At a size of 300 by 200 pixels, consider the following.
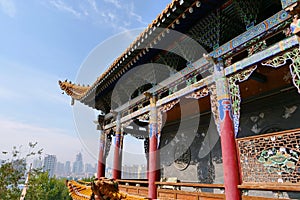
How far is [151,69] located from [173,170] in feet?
16.3

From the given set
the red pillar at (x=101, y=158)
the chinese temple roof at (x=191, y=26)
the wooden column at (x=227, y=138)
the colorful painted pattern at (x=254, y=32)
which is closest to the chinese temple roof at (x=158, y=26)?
the chinese temple roof at (x=191, y=26)

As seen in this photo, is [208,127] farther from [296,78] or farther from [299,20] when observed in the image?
[299,20]

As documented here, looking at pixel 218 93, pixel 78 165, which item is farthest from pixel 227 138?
pixel 78 165

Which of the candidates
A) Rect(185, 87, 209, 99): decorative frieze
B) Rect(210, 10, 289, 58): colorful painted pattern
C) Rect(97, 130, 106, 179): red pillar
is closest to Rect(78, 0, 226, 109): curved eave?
Rect(210, 10, 289, 58): colorful painted pattern

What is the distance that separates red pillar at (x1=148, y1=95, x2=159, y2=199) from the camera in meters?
5.74

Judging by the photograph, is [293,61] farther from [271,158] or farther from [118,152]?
[118,152]

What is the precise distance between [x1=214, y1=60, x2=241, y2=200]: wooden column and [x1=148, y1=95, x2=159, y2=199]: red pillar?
241 cm

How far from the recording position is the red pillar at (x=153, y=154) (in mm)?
5744

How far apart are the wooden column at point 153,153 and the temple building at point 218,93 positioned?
28 millimetres

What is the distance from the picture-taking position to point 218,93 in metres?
4.27

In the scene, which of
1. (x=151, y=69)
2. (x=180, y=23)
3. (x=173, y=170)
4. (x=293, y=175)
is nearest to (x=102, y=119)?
(x=173, y=170)

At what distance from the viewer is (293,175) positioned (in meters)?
3.09

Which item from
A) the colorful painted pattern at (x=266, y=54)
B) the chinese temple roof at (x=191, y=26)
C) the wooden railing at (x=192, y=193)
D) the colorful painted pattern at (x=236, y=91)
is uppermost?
the chinese temple roof at (x=191, y=26)

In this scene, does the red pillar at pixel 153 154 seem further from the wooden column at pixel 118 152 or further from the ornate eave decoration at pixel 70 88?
the ornate eave decoration at pixel 70 88
